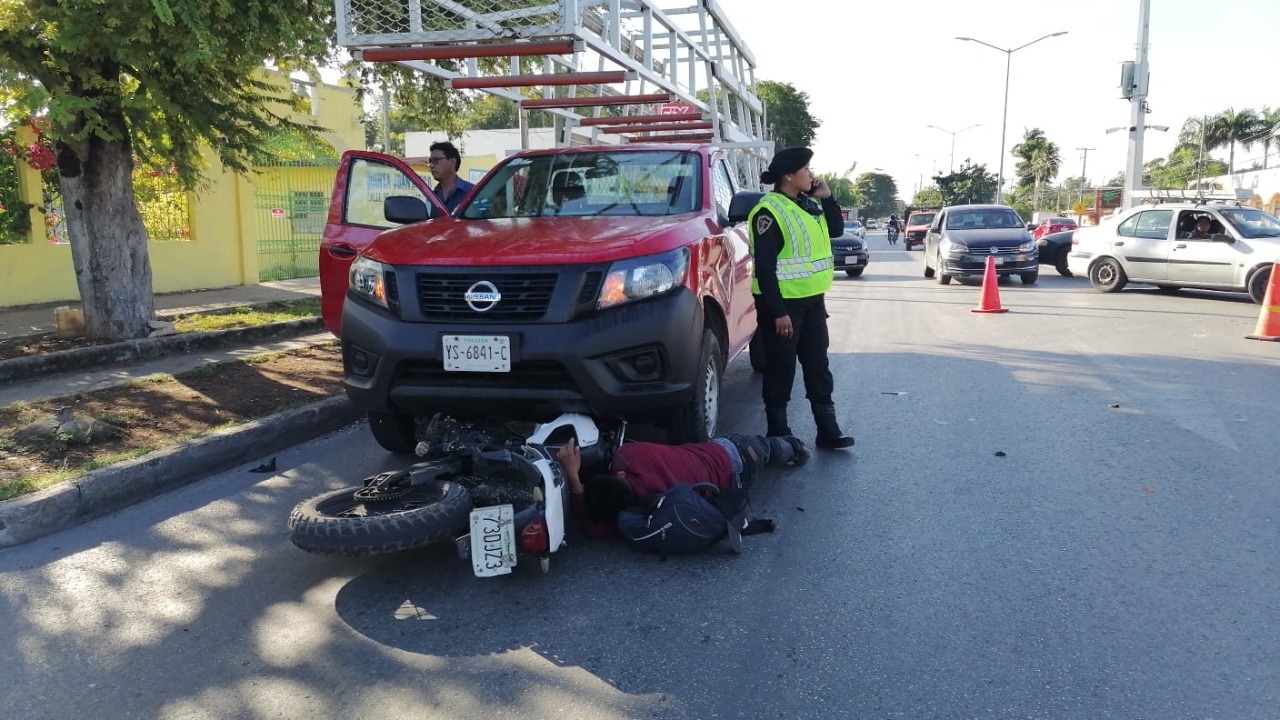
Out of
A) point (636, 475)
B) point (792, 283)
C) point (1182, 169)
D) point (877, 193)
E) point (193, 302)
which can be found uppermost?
point (877, 193)

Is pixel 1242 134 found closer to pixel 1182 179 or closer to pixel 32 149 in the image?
pixel 1182 179

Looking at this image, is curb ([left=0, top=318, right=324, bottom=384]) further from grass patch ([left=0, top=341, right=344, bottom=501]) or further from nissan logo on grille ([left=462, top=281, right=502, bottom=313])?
nissan logo on grille ([left=462, top=281, right=502, bottom=313])

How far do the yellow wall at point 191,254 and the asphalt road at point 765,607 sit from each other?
817 cm

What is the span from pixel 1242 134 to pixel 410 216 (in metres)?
81.0

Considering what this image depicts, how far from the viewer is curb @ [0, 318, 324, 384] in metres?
7.42

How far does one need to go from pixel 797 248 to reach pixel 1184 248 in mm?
11919

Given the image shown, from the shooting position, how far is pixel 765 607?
136 inches

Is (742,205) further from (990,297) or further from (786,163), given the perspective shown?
(990,297)

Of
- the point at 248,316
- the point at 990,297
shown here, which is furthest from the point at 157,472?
the point at 990,297

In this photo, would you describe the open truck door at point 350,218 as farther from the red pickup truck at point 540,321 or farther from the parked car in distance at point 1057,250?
the parked car in distance at point 1057,250

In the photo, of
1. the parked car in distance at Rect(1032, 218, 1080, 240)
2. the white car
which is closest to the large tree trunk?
the white car

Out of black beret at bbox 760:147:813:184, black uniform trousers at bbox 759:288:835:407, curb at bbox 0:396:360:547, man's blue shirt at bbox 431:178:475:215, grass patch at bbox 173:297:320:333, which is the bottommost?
curb at bbox 0:396:360:547

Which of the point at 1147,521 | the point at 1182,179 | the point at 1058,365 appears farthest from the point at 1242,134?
the point at 1147,521

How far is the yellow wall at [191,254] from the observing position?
38.1ft
